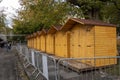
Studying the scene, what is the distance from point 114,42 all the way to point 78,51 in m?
2.63

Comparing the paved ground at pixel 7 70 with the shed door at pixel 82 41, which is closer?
the paved ground at pixel 7 70

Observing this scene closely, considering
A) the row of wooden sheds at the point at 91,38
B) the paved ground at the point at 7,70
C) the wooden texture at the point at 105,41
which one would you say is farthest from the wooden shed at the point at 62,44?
the wooden texture at the point at 105,41

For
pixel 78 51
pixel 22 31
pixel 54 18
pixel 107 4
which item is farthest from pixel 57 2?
pixel 22 31

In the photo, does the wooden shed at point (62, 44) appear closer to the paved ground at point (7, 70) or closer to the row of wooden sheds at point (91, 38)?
the row of wooden sheds at point (91, 38)

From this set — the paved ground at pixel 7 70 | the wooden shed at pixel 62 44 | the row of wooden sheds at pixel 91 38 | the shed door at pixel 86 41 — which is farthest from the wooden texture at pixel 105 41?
the paved ground at pixel 7 70

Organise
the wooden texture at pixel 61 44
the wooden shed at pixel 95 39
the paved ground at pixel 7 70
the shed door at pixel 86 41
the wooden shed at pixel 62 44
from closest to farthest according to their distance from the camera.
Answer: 1. the paved ground at pixel 7 70
2. the wooden shed at pixel 95 39
3. the shed door at pixel 86 41
4. the wooden shed at pixel 62 44
5. the wooden texture at pixel 61 44

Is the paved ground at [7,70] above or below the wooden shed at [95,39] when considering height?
below

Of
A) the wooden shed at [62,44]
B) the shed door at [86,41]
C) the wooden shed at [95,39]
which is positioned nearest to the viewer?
the wooden shed at [95,39]

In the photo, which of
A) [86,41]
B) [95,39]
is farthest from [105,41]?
[86,41]

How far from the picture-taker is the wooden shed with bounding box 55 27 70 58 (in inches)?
715

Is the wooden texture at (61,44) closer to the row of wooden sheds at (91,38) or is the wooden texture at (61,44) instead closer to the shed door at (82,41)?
the row of wooden sheds at (91,38)

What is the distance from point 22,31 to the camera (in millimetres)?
55625

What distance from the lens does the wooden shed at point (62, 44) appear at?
1816 centimetres

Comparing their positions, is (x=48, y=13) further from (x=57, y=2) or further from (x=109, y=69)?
(x=109, y=69)
